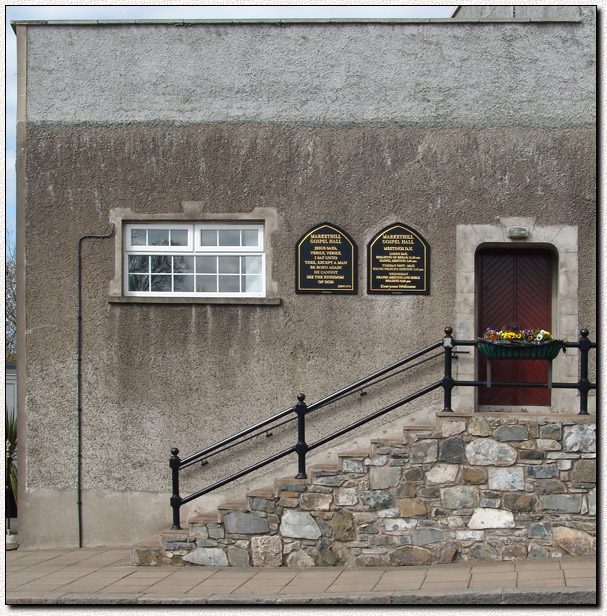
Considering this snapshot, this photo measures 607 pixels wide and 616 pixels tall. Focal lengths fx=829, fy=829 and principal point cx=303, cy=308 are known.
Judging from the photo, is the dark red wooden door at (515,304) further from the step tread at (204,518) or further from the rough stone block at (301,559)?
the step tread at (204,518)

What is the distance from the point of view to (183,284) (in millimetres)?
10125

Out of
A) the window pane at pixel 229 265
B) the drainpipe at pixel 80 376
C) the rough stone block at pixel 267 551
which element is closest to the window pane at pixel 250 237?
the window pane at pixel 229 265

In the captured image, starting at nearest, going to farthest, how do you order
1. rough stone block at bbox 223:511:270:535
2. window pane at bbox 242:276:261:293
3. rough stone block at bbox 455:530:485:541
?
rough stone block at bbox 455:530:485:541 < rough stone block at bbox 223:511:270:535 < window pane at bbox 242:276:261:293

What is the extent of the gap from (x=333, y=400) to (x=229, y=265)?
2.25 metres

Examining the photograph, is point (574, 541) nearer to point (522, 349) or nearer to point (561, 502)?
point (561, 502)

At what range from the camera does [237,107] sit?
1002cm

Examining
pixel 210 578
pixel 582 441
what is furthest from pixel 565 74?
pixel 210 578

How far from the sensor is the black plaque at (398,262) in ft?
32.1

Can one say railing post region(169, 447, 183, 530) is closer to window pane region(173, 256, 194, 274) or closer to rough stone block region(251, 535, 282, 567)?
rough stone block region(251, 535, 282, 567)

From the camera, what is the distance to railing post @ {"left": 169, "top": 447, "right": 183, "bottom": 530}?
8867mm

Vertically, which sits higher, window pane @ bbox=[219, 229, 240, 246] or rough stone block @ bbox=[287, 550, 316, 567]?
window pane @ bbox=[219, 229, 240, 246]

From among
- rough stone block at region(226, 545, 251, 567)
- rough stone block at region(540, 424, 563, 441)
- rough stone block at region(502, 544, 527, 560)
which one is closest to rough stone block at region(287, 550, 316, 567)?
rough stone block at region(226, 545, 251, 567)

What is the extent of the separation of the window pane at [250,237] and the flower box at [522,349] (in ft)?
10.4

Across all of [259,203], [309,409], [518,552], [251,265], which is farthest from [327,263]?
[518,552]
